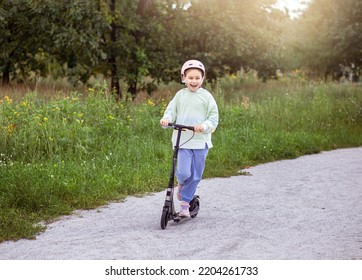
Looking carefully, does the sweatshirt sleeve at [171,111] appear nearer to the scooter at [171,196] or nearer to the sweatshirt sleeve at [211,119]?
the scooter at [171,196]

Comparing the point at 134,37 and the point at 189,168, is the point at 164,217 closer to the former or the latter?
the point at 189,168

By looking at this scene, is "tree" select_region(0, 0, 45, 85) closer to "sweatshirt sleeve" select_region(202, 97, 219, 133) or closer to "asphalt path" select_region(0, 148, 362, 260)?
"asphalt path" select_region(0, 148, 362, 260)

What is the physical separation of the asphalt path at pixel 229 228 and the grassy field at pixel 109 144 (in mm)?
424

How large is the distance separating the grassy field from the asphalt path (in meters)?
0.42

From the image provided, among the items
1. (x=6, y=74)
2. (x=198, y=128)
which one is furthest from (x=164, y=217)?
(x=6, y=74)

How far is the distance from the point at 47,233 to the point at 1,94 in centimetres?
777

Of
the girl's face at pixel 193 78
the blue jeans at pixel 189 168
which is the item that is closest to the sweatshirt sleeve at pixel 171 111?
the girl's face at pixel 193 78

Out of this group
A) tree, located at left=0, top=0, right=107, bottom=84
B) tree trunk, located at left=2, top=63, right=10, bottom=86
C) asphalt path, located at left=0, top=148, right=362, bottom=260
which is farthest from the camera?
tree trunk, located at left=2, top=63, right=10, bottom=86

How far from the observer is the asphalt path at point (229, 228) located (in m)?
5.61

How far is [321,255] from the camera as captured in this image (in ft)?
18.2

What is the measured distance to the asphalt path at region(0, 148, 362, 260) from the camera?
5.61 metres

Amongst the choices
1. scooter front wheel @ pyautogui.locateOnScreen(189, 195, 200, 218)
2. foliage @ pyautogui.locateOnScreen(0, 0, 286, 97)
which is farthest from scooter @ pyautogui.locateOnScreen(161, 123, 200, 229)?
foliage @ pyautogui.locateOnScreen(0, 0, 286, 97)

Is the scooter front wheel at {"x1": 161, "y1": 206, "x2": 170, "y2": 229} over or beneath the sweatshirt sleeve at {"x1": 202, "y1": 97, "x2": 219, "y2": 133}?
beneath

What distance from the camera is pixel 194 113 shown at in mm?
6781
